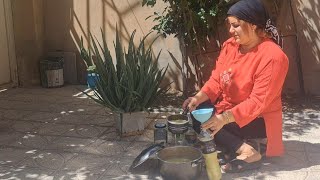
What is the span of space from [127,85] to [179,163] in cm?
127

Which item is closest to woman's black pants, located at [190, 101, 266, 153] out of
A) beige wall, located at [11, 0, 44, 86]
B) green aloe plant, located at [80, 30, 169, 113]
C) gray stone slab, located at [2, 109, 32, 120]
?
green aloe plant, located at [80, 30, 169, 113]

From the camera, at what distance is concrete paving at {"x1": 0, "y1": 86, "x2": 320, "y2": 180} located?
3287 millimetres

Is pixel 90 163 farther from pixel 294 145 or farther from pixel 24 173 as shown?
pixel 294 145

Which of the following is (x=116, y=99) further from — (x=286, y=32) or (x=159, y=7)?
(x=286, y=32)

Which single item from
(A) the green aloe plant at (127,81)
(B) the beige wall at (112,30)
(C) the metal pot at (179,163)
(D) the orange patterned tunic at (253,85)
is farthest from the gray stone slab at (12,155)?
(B) the beige wall at (112,30)

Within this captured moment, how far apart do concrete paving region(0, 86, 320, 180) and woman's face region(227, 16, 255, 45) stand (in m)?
1.05

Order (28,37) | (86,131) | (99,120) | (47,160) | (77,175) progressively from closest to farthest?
1. (77,175)
2. (47,160)
3. (86,131)
4. (99,120)
5. (28,37)

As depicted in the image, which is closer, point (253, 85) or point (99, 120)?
point (253, 85)

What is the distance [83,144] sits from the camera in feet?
13.0

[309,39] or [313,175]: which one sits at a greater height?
[309,39]

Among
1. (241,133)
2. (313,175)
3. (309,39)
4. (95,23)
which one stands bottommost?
(313,175)

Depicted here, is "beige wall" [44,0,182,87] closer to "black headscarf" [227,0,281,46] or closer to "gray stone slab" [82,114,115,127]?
"gray stone slab" [82,114,115,127]

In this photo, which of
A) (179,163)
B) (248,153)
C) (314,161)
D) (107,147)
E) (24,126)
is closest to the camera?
(179,163)

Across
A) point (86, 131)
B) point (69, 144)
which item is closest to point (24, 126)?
point (86, 131)
